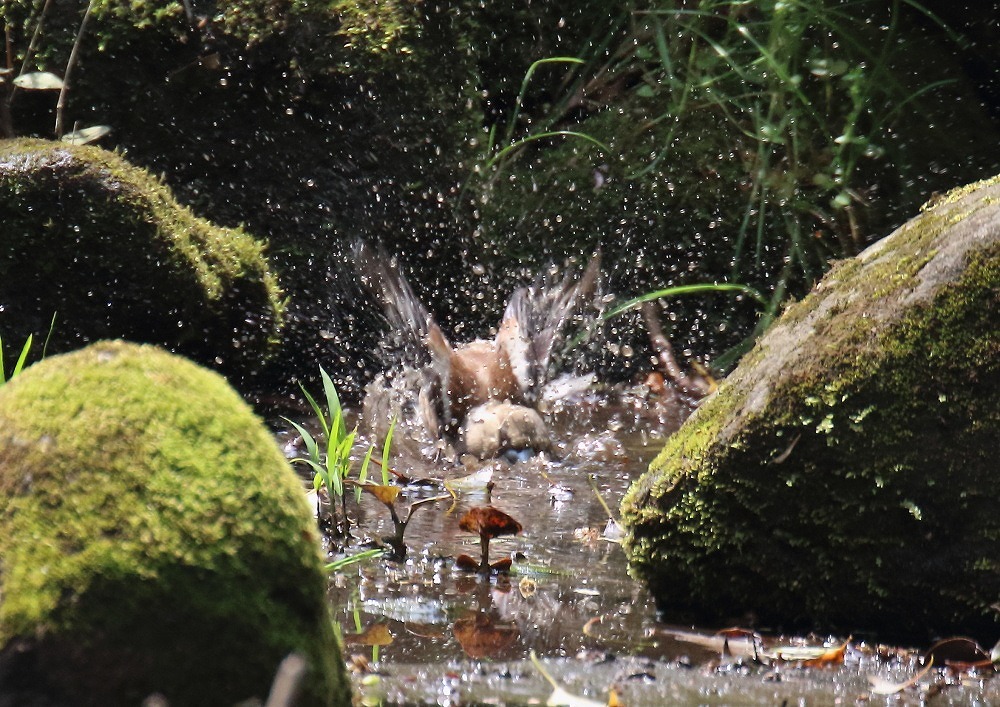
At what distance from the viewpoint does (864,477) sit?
258 centimetres

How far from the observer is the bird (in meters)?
4.83

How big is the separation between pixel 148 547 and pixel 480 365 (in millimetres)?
3646

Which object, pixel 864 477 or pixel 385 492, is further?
pixel 385 492

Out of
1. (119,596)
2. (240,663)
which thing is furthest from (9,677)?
(240,663)

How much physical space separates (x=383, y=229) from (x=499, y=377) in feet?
3.92

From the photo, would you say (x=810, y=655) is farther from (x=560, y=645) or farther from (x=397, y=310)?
(x=397, y=310)

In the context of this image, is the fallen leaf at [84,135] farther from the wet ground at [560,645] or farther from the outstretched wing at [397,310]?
the wet ground at [560,645]

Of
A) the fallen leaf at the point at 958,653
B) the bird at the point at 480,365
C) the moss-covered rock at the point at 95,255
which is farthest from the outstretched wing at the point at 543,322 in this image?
the fallen leaf at the point at 958,653

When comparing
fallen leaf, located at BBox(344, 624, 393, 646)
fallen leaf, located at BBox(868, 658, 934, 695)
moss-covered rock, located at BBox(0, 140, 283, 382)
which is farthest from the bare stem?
fallen leaf, located at BBox(868, 658, 934, 695)

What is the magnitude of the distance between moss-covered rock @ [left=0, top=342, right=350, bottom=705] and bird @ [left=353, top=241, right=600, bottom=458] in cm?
307

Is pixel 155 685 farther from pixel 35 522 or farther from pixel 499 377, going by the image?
pixel 499 377

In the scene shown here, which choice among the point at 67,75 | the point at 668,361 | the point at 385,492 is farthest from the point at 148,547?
the point at 668,361

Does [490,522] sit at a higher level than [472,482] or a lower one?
higher

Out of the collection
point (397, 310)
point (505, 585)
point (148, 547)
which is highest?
point (148, 547)
